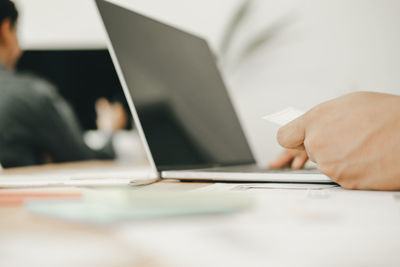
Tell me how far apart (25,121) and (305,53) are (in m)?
1.07

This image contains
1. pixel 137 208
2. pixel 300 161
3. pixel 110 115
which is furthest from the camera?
pixel 110 115

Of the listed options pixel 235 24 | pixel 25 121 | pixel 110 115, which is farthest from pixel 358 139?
pixel 110 115

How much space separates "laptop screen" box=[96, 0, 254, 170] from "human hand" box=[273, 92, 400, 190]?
0.29 metres

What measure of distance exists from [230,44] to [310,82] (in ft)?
1.06

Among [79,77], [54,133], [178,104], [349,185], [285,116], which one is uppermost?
[79,77]

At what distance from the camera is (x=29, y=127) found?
4.60ft

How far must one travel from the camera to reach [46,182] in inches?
20.7

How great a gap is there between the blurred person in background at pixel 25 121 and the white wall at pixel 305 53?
64cm

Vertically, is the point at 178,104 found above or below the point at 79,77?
below

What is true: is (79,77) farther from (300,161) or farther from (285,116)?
(285,116)

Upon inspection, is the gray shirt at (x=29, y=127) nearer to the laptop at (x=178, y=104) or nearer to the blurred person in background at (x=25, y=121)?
the blurred person in background at (x=25, y=121)

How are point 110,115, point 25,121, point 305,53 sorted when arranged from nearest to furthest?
point 305,53 < point 25,121 < point 110,115

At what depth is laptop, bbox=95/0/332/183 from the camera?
64 cm

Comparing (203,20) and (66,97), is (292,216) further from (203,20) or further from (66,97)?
(66,97)
